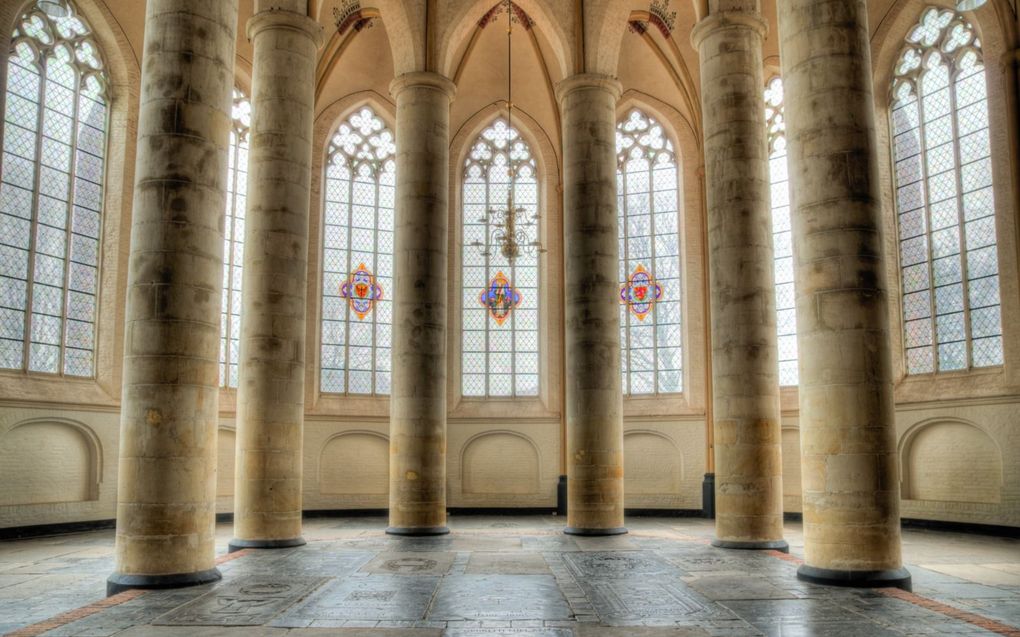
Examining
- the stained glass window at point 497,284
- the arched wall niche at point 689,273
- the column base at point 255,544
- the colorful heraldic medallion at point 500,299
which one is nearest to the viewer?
the column base at point 255,544

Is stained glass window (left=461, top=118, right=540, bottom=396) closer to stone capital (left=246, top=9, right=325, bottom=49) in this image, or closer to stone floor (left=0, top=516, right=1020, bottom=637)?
stone capital (left=246, top=9, right=325, bottom=49)

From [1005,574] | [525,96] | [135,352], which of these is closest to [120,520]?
[135,352]

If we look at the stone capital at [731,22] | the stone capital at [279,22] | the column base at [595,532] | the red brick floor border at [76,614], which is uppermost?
the stone capital at [279,22]

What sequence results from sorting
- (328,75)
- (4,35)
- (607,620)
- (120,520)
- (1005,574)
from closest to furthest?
(607,620) < (120,520) < (1005,574) < (4,35) < (328,75)

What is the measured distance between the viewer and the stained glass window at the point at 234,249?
24.6 m

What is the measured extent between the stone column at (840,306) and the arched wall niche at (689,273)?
46.3 ft

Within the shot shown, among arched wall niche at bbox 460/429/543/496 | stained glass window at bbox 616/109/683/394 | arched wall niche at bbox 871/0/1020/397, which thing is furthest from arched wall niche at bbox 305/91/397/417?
arched wall niche at bbox 871/0/1020/397

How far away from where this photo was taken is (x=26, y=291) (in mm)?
20156

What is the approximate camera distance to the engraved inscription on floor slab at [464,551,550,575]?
13.3m

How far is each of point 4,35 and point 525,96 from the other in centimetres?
1493

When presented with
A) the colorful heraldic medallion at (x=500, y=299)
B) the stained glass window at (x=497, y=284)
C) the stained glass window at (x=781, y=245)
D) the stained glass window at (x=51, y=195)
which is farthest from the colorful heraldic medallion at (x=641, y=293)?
the stained glass window at (x=51, y=195)

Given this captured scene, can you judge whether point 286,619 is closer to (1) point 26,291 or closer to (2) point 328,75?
(1) point 26,291

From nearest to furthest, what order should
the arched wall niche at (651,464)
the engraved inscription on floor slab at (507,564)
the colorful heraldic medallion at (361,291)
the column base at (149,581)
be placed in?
the column base at (149,581), the engraved inscription on floor slab at (507,564), the arched wall niche at (651,464), the colorful heraldic medallion at (361,291)

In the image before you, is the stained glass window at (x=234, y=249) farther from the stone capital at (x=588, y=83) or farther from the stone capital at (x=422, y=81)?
the stone capital at (x=588, y=83)
